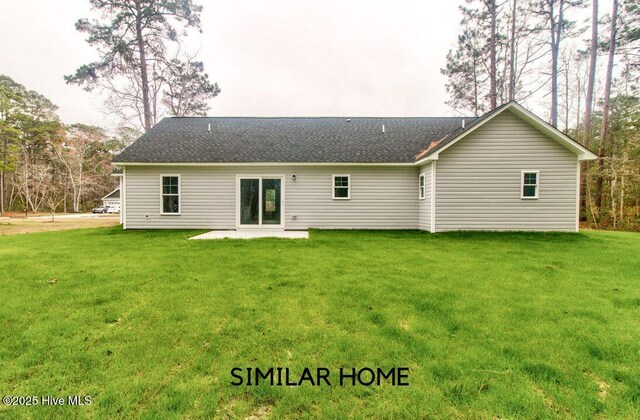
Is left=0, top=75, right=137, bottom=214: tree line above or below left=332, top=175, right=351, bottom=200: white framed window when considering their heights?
above

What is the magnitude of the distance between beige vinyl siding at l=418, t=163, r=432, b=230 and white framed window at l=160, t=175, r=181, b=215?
9260 mm

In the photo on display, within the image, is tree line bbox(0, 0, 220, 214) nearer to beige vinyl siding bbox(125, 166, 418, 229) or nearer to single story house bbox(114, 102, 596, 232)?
single story house bbox(114, 102, 596, 232)

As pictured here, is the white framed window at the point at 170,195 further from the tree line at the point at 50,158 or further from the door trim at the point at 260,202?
the tree line at the point at 50,158

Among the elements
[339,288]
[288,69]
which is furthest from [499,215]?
[288,69]

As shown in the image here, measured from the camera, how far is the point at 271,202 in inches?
447

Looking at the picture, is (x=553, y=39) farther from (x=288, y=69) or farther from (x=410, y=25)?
(x=288, y=69)

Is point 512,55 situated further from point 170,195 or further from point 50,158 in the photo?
point 50,158

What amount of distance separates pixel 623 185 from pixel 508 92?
24.8 feet

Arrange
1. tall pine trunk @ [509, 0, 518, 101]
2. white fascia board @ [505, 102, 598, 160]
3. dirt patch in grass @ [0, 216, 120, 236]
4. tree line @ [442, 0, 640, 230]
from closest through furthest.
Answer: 1. white fascia board @ [505, 102, 598, 160]
2. dirt patch in grass @ [0, 216, 120, 236]
3. tree line @ [442, 0, 640, 230]
4. tall pine trunk @ [509, 0, 518, 101]

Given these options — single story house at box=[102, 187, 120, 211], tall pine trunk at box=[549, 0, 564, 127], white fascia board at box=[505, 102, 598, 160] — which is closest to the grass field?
white fascia board at box=[505, 102, 598, 160]

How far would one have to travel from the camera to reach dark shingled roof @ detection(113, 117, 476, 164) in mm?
11305

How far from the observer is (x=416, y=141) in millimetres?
12711

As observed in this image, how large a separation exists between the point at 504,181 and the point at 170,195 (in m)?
12.1

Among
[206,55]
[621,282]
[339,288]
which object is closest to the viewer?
[339,288]
